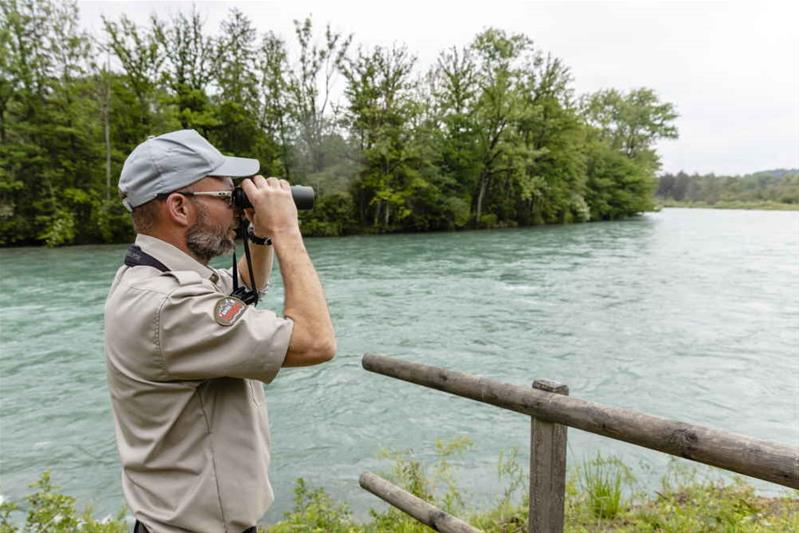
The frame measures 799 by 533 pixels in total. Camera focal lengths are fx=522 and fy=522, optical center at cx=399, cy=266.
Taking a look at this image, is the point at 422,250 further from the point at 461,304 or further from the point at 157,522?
the point at 157,522

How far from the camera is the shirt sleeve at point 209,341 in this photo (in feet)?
3.90

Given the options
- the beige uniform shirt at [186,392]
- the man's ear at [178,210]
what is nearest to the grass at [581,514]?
the beige uniform shirt at [186,392]

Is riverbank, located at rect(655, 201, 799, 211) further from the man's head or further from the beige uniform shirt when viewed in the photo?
the beige uniform shirt

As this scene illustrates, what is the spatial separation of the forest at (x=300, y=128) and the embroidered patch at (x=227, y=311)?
23.7 metres

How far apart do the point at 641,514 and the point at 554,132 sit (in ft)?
119

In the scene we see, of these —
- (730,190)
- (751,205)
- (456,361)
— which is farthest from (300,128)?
(730,190)

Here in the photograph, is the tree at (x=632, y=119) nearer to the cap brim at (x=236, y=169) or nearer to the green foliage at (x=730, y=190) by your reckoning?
the green foliage at (x=730, y=190)

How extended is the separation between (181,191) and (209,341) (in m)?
0.44

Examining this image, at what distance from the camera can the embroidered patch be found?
120 centimetres

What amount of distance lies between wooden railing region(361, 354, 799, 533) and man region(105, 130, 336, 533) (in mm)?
1098

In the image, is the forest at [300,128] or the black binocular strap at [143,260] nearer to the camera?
the black binocular strap at [143,260]

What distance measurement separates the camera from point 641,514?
309 centimetres

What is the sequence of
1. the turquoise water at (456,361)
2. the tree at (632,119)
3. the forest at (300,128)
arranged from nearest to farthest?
the turquoise water at (456,361)
the forest at (300,128)
the tree at (632,119)

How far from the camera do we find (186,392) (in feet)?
4.15
